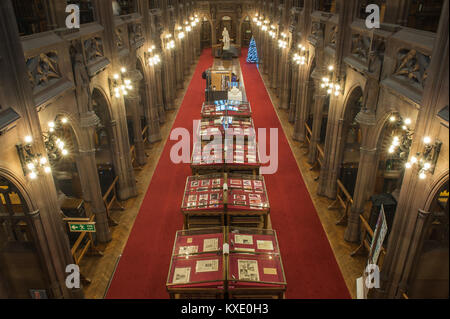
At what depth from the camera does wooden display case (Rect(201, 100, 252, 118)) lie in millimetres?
14344

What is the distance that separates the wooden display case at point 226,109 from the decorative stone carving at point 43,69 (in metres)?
7.92

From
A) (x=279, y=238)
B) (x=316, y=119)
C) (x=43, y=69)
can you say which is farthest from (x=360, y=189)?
(x=43, y=69)

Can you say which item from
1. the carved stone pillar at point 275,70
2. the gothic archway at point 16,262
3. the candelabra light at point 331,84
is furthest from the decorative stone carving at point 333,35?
the carved stone pillar at point 275,70

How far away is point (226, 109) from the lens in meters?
14.6

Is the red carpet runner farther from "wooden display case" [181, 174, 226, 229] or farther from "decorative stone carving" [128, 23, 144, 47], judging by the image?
"decorative stone carving" [128, 23, 144, 47]

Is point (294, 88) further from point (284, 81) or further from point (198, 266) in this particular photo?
point (198, 266)

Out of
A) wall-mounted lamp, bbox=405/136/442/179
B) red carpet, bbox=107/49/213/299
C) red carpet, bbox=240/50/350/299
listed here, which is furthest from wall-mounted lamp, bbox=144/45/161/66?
wall-mounted lamp, bbox=405/136/442/179

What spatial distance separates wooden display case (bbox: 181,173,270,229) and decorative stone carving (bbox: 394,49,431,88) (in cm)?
429

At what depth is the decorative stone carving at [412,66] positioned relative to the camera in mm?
5910

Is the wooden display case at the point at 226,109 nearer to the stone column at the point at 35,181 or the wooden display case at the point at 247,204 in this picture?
the wooden display case at the point at 247,204

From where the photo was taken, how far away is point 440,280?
13.9 feet

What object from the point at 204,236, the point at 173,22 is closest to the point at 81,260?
the point at 204,236

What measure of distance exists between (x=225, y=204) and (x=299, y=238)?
2395mm

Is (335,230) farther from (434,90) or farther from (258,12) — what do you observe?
(258,12)
